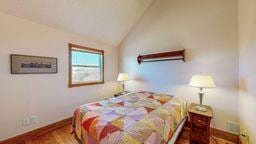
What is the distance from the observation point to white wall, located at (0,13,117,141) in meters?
2.00

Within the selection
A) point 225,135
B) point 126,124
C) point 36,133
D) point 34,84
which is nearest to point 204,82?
point 225,135

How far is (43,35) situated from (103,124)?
218 centimetres

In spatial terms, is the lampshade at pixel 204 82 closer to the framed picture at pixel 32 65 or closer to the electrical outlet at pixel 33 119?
the framed picture at pixel 32 65

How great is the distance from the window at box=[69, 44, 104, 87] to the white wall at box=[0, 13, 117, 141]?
0.44ft

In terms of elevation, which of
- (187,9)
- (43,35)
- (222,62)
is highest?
(187,9)

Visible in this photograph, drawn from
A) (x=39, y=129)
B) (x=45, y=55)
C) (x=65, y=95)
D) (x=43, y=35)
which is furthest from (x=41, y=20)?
(x=39, y=129)

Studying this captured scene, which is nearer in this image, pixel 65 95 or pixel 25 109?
pixel 25 109

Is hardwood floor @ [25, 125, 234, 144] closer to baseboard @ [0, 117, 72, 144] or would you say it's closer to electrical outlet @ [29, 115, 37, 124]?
baseboard @ [0, 117, 72, 144]

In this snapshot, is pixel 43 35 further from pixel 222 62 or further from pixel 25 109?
pixel 222 62

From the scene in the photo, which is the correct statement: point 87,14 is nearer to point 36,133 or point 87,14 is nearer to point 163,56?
point 163,56

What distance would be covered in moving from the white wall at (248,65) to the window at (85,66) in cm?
309

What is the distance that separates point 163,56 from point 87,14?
1960mm

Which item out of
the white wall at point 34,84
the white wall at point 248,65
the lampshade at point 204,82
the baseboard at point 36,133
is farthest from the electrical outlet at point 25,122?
the white wall at point 248,65

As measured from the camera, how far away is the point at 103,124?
1.39 metres
